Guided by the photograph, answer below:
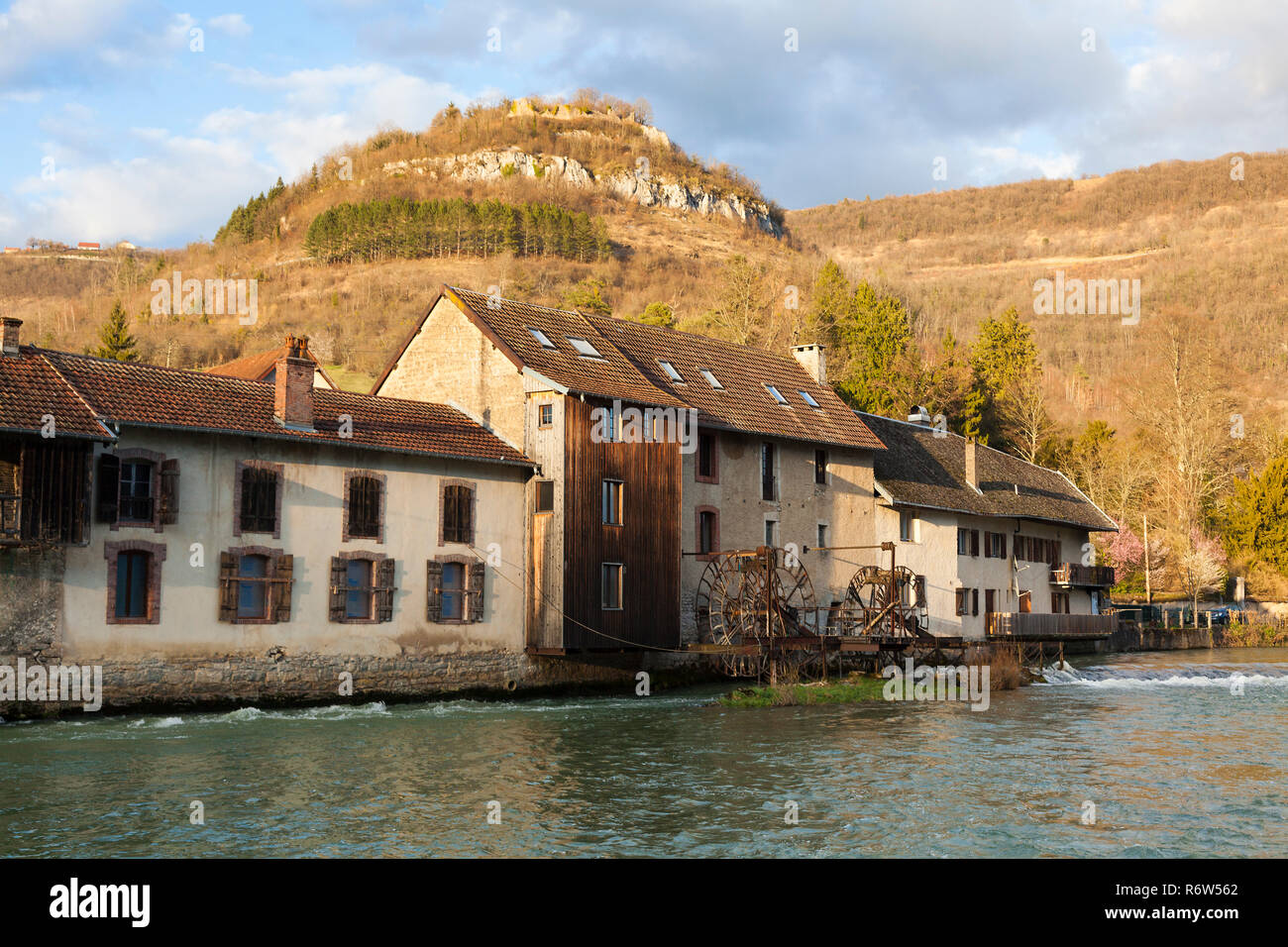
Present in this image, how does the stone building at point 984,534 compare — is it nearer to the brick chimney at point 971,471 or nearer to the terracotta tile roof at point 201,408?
the brick chimney at point 971,471

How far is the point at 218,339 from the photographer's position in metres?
81.2

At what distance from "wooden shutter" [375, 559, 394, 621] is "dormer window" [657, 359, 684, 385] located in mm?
11598

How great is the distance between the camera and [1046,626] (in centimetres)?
4447

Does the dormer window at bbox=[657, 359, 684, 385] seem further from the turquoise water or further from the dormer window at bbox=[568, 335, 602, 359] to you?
the turquoise water

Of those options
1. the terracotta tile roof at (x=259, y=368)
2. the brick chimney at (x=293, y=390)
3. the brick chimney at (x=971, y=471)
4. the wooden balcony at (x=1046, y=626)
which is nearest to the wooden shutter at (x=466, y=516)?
the brick chimney at (x=293, y=390)

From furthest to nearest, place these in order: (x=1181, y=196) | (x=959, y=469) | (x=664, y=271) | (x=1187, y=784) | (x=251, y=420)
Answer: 1. (x=1181, y=196)
2. (x=664, y=271)
3. (x=959, y=469)
4. (x=251, y=420)
5. (x=1187, y=784)

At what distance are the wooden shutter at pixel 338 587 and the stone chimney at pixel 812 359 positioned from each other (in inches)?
888

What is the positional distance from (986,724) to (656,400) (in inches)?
482

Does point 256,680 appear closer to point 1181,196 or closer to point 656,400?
point 656,400

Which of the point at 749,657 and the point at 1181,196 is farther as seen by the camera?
the point at 1181,196

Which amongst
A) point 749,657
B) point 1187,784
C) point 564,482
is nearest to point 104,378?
point 564,482

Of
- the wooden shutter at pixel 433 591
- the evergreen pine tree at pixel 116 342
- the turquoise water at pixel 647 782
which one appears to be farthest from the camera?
Answer: the evergreen pine tree at pixel 116 342

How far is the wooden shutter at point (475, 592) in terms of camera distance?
28172 mm

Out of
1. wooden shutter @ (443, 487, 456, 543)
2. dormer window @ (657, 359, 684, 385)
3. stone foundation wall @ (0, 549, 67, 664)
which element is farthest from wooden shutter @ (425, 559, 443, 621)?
dormer window @ (657, 359, 684, 385)
